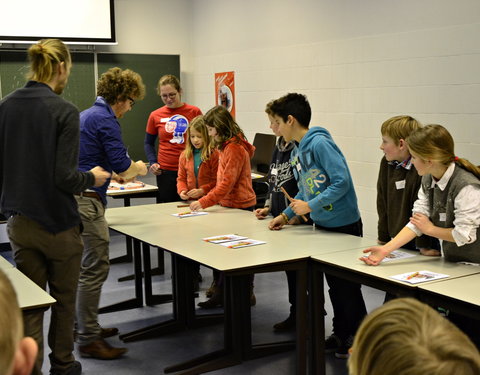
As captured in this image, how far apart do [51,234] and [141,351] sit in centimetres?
111

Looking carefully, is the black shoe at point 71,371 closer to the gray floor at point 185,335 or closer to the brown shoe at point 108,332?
the gray floor at point 185,335

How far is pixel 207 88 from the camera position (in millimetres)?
7004

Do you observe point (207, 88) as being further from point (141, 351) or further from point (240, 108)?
point (141, 351)

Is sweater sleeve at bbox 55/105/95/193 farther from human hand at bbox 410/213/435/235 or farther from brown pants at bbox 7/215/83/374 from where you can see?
human hand at bbox 410/213/435/235

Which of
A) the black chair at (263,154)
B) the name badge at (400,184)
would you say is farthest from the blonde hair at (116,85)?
the black chair at (263,154)

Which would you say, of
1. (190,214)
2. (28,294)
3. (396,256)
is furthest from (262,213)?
(28,294)

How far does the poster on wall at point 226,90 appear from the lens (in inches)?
258

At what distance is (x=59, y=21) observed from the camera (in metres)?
6.31

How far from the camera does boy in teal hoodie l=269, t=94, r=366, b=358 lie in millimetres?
3051

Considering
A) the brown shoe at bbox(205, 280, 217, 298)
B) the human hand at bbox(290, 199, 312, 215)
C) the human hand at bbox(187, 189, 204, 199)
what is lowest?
the brown shoe at bbox(205, 280, 217, 298)

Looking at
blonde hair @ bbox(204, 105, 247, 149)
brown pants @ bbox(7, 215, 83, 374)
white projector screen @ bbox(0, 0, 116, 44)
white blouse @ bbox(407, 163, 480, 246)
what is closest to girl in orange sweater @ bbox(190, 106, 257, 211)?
blonde hair @ bbox(204, 105, 247, 149)

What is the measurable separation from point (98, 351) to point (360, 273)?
154 cm

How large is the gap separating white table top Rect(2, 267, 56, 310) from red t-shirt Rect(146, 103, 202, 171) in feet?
7.72

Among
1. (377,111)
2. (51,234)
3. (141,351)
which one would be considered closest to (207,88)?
(377,111)
